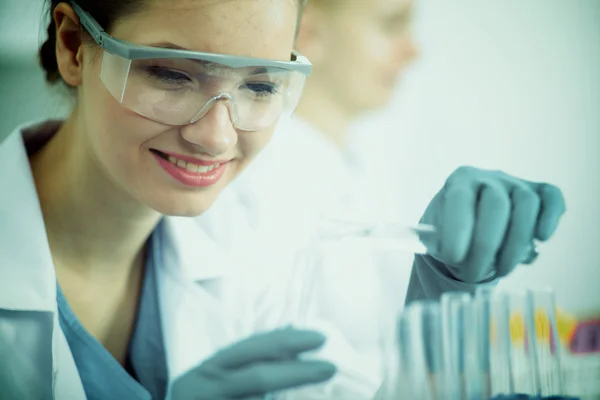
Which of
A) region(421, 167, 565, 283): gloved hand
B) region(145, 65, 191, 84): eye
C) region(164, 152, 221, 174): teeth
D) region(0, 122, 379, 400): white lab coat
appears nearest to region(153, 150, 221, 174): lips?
region(164, 152, 221, 174): teeth

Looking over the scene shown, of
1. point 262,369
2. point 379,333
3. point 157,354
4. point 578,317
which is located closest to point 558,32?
point 578,317

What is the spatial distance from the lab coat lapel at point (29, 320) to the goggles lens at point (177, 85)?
242 mm

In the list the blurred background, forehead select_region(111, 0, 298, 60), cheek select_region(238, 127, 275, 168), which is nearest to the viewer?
forehead select_region(111, 0, 298, 60)

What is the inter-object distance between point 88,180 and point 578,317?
2.58ft

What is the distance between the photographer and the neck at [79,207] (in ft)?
3.15

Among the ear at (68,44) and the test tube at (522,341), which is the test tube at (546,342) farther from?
the ear at (68,44)

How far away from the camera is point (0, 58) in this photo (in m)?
0.97

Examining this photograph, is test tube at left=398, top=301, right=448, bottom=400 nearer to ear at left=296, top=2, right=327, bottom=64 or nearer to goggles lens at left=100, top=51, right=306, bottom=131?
goggles lens at left=100, top=51, right=306, bottom=131

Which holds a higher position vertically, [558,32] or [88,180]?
[558,32]

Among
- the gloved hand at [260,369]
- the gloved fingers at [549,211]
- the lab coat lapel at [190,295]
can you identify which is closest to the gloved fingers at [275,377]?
the gloved hand at [260,369]

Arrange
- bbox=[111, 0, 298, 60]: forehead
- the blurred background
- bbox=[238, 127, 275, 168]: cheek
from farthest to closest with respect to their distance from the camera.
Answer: the blurred background < bbox=[238, 127, 275, 168]: cheek < bbox=[111, 0, 298, 60]: forehead

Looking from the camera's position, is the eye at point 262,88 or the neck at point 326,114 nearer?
the eye at point 262,88

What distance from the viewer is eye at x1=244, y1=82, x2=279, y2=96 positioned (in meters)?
0.87

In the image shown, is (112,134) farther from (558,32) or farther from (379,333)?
(558,32)
